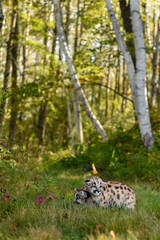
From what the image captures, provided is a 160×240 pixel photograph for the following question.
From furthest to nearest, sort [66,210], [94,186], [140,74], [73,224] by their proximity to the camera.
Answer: [140,74] → [94,186] → [66,210] → [73,224]

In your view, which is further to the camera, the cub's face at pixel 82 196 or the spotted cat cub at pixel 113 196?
the cub's face at pixel 82 196

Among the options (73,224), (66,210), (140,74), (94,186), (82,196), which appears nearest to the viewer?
(73,224)

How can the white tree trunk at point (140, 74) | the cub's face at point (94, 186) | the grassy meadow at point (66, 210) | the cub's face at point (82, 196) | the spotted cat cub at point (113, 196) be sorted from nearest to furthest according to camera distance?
1. the grassy meadow at point (66, 210)
2. the cub's face at point (94, 186)
3. the spotted cat cub at point (113, 196)
4. the cub's face at point (82, 196)
5. the white tree trunk at point (140, 74)

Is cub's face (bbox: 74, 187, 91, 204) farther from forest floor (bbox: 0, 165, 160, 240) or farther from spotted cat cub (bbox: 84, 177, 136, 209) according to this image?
forest floor (bbox: 0, 165, 160, 240)

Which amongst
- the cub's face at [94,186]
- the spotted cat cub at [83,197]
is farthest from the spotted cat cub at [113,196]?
the spotted cat cub at [83,197]

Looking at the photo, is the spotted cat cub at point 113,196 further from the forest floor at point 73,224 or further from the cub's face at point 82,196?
the forest floor at point 73,224

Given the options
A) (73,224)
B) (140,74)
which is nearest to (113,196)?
(73,224)

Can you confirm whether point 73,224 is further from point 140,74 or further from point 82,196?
point 140,74

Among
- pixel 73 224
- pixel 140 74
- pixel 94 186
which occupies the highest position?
pixel 140 74

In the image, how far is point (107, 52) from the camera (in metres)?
14.2

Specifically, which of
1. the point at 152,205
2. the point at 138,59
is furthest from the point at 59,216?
the point at 138,59

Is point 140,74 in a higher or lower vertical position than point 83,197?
higher

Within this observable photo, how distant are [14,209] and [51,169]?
7.15 metres

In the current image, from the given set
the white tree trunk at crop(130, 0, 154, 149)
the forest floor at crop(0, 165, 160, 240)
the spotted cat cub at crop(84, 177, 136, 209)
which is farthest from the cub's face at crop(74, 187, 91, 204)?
the white tree trunk at crop(130, 0, 154, 149)
